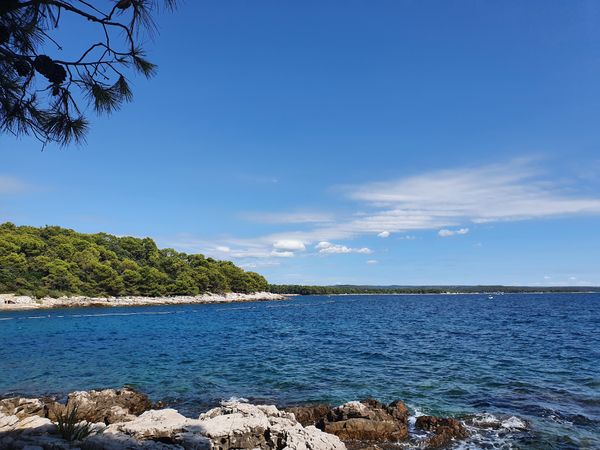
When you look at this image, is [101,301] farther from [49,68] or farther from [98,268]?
[49,68]

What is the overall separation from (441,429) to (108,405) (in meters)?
12.4

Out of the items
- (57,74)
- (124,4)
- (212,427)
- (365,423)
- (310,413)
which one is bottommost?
(310,413)

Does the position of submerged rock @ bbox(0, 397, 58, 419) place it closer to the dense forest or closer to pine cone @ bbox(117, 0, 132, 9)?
pine cone @ bbox(117, 0, 132, 9)

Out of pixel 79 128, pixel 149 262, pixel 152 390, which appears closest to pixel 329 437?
pixel 79 128

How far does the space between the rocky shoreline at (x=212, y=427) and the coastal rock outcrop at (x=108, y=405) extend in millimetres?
32

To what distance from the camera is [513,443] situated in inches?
517

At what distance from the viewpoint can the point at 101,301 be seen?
9894cm

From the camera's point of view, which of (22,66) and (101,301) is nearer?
(22,66)

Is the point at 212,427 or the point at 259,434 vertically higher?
the point at 212,427

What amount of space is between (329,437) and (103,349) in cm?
2888

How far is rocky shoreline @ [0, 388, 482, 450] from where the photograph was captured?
9336 mm

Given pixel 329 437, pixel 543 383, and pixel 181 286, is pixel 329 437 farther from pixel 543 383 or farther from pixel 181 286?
pixel 181 286

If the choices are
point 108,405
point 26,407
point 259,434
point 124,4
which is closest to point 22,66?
point 124,4

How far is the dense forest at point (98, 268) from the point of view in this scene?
307ft
